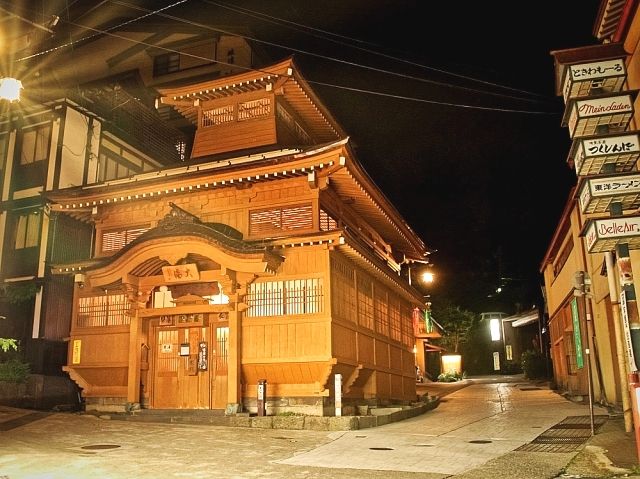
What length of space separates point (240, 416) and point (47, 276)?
12.0 metres

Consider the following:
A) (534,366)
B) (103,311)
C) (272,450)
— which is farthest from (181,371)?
(534,366)

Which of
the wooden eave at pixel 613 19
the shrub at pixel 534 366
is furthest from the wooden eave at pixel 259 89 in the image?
the shrub at pixel 534 366

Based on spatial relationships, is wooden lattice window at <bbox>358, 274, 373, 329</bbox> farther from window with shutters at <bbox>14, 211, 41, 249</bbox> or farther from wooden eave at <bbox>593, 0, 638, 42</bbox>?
window with shutters at <bbox>14, 211, 41, 249</bbox>

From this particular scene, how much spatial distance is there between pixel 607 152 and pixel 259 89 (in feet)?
46.8

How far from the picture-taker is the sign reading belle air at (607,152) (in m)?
10.4

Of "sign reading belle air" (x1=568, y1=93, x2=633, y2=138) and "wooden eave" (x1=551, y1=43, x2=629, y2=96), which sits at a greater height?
"wooden eave" (x1=551, y1=43, x2=629, y2=96)

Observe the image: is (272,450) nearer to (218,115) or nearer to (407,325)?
(218,115)

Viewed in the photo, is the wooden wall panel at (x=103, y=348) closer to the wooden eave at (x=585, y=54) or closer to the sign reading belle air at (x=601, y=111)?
the sign reading belle air at (x=601, y=111)

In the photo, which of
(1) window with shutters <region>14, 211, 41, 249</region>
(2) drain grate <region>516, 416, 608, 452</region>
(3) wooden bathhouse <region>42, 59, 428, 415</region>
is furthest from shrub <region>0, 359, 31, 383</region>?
(2) drain grate <region>516, 416, 608, 452</region>

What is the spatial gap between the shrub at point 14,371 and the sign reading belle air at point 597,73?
19.6m

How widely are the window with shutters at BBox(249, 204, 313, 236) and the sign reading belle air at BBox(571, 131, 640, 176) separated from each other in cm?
902

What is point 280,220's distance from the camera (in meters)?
18.4

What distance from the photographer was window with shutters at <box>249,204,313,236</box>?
1808cm

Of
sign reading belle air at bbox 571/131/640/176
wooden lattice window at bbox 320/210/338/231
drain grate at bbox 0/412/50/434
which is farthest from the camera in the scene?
wooden lattice window at bbox 320/210/338/231
